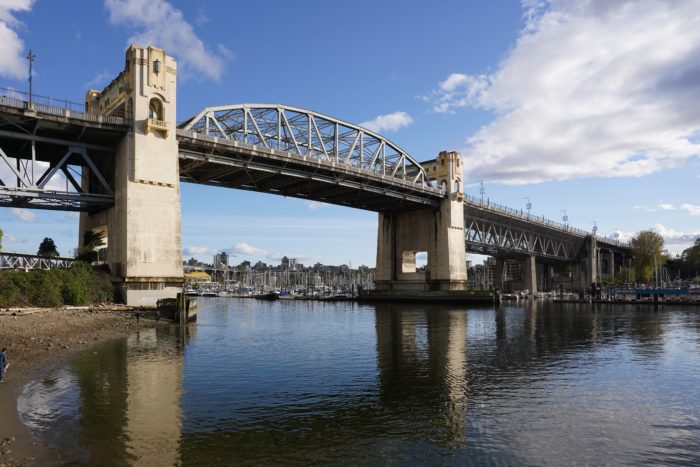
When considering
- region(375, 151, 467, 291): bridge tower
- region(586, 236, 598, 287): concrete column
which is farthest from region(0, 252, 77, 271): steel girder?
region(586, 236, 598, 287): concrete column

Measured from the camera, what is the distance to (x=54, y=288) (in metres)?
Result: 43.5

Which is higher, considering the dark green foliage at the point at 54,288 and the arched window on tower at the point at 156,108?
the arched window on tower at the point at 156,108

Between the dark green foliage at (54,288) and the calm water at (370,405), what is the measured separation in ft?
42.1

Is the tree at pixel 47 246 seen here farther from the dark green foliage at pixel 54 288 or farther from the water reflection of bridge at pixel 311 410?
the water reflection of bridge at pixel 311 410

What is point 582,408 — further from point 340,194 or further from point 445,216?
point 445,216

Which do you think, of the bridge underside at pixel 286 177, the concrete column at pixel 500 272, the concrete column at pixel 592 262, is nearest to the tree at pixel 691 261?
the concrete column at pixel 592 262

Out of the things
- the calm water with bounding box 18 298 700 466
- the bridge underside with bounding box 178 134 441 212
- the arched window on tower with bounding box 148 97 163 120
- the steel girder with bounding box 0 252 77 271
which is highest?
the arched window on tower with bounding box 148 97 163 120

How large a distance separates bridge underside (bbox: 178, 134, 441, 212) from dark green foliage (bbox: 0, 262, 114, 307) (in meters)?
17.7

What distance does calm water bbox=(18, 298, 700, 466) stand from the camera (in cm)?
1411

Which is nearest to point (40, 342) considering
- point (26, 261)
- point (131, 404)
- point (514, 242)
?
point (131, 404)

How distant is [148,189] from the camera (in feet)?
165

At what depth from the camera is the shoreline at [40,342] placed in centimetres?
1320

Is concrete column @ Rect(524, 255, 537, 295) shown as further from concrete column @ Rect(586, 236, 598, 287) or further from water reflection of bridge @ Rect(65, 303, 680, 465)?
water reflection of bridge @ Rect(65, 303, 680, 465)

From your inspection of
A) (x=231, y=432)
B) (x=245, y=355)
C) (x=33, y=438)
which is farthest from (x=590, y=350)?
(x=33, y=438)
